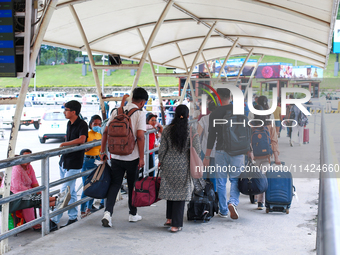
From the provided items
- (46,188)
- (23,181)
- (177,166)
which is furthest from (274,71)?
(46,188)

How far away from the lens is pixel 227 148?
5.04 meters

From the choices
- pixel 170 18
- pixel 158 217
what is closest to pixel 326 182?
pixel 158 217

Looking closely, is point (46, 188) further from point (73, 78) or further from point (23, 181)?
point (73, 78)

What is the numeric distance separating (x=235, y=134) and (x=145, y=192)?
1.41 metres

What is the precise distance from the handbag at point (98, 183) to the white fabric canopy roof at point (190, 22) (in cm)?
308

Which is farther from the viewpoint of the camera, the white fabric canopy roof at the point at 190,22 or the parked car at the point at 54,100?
the parked car at the point at 54,100

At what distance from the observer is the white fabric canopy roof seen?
6727 millimetres

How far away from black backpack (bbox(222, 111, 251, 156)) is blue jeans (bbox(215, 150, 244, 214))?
113 mm

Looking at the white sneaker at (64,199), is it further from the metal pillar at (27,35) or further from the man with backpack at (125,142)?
the metal pillar at (27,35)

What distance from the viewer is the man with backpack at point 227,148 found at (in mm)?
4980

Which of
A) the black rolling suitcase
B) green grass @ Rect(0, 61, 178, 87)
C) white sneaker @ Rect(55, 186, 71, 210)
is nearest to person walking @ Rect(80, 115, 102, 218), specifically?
white sneaker @ Rect(55, 186, 71, 210)

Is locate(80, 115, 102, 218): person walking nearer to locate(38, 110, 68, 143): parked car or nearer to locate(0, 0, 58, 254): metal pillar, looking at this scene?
locate(0, 0, 58, 254): metal pillar

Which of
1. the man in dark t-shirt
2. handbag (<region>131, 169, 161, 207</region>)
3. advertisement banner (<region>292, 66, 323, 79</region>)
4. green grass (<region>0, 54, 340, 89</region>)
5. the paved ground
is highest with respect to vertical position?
green grass (<region>0, 54, 340, 89</region>)

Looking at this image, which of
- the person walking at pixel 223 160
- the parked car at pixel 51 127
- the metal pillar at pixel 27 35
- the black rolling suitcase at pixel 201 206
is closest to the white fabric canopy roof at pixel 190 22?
the metal pillar at pixel 27 35
